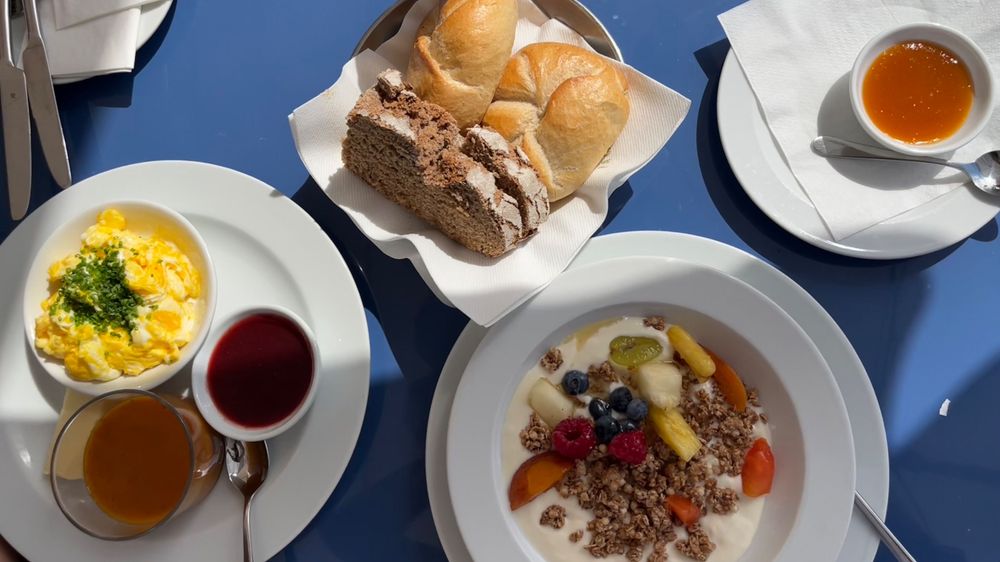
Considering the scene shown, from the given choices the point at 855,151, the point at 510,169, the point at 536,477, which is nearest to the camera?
the point at 510,169

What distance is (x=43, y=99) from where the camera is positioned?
1492 mm

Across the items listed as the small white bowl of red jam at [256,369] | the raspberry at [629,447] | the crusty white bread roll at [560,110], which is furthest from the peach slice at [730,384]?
the small white bowl of red jam at [256,369]

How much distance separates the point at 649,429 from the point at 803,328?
15.6 inches

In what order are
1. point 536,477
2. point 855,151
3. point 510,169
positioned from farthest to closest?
point 855,151, point 536,477, point 510,169

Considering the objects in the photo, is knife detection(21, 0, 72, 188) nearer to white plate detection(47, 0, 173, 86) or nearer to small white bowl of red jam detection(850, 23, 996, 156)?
white plate detection(47, 0, 173, 86)

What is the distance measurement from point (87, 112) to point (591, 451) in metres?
1.40

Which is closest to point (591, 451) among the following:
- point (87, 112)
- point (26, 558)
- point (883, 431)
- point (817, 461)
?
point (817, 461)

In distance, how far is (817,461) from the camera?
1.37 m

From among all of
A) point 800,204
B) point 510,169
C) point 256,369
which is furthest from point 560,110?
point 256,369

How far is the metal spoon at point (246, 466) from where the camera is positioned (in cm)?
140

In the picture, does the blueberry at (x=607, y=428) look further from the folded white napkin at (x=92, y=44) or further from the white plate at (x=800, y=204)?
the folded white napkin at (x=92, y=44)

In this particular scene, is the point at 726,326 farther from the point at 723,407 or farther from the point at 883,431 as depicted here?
the point at 883,431

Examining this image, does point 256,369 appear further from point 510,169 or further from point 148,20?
point 148,20

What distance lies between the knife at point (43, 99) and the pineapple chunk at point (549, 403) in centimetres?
112
